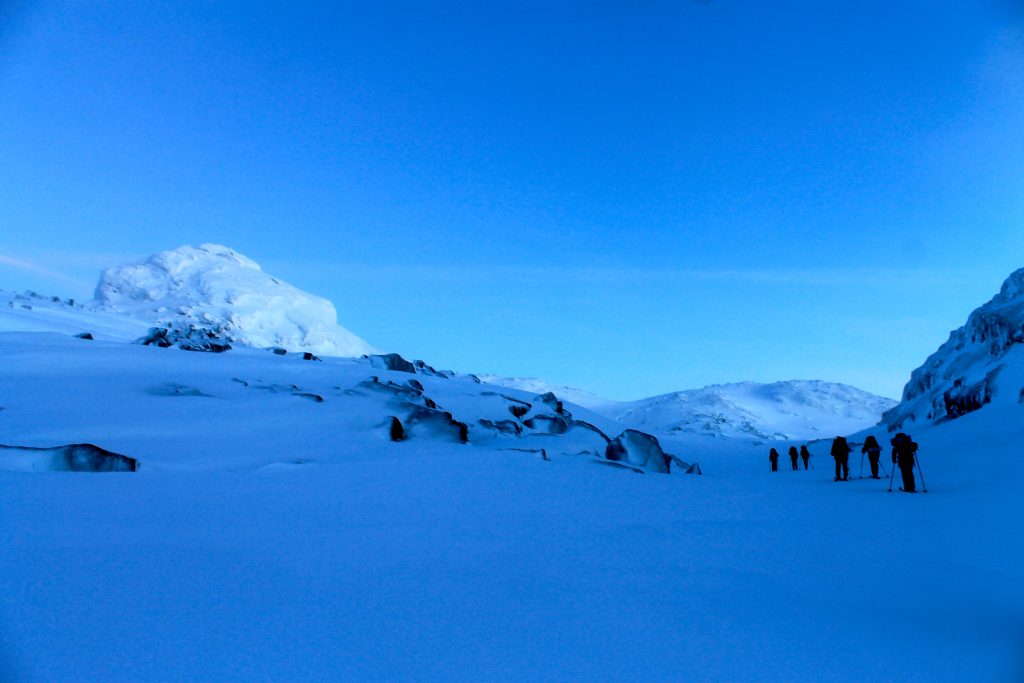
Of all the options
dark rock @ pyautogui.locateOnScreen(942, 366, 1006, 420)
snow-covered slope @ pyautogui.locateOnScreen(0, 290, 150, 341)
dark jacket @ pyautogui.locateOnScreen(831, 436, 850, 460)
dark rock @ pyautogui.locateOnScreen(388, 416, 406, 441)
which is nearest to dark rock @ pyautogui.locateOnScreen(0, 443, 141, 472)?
dark rock @ pyautogui.locateOnScreen(388, 416, 406, 441)

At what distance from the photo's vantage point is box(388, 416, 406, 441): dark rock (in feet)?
40.2

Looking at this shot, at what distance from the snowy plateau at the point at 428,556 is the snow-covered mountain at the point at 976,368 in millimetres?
17730

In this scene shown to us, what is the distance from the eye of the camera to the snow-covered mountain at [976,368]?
2831 centimetres

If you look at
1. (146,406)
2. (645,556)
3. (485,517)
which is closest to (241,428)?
(146,406)

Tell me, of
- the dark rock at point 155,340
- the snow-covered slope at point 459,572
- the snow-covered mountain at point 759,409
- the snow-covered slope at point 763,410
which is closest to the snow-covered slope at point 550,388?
the snow-covered mountain at point 759,409

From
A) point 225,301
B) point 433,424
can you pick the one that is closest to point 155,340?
point 433,424

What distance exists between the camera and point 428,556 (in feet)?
15.6

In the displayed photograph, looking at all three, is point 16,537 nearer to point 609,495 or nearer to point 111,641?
point 111,641

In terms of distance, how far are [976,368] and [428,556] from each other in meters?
40.8

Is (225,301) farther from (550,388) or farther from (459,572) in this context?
(550,388)

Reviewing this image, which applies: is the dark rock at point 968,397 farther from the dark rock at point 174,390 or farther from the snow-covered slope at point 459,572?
the dark rock at point 174,390

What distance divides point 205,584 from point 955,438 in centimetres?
2498

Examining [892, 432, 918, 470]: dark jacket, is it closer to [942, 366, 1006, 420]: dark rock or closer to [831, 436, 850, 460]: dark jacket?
[831, 436, 850, 460]: dark jacket

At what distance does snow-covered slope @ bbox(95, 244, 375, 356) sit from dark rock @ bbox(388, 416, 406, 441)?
56.5 metres
